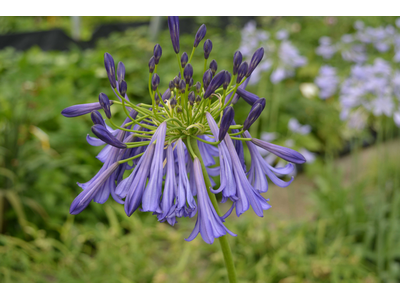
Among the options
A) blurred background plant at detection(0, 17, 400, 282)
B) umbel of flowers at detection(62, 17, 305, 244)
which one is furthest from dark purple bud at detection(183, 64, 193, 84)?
blurred background plant at detection(0, 17, 400, 282)

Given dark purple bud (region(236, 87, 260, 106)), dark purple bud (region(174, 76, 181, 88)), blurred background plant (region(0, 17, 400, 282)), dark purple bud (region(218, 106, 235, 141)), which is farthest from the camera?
blurred background plant (region(0, 17, 400, 282))

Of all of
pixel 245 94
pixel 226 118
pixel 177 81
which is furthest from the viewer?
pixel 245 94

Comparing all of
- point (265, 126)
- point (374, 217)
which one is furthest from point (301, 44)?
point (374, 217)

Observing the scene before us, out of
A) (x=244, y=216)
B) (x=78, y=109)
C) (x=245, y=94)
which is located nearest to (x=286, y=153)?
(x=245, y=94)

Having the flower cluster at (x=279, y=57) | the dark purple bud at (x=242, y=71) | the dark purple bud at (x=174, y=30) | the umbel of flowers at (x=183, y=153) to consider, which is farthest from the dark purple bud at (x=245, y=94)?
the flower cluster at (x=279, y=57)

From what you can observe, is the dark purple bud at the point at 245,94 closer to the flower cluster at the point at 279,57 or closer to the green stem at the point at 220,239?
the green stem at the point at 220,239

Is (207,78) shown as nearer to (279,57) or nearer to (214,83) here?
(214,83)

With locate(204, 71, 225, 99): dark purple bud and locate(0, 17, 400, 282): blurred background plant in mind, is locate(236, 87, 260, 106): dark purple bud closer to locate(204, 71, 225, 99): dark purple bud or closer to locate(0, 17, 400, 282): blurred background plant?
locate(204, 71, 225, 99): dark purple bud

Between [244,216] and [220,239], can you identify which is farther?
[244,216]

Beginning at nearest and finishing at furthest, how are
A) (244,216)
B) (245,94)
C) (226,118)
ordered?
1. (226,118)
2. (245,94)
3. (244,216)
